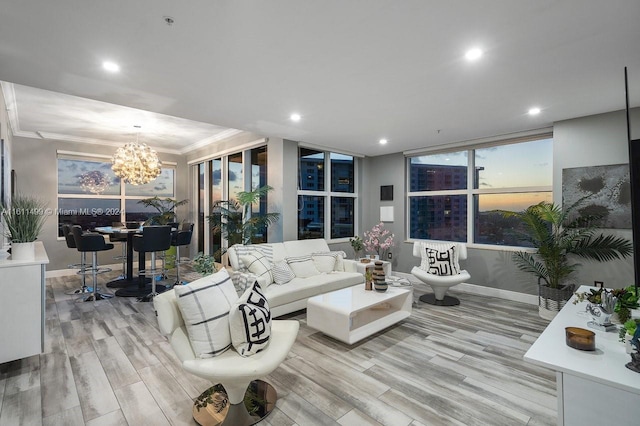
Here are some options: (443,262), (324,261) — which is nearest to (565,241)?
(443,262)

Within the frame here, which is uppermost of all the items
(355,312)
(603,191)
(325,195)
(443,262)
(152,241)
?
(325,195)

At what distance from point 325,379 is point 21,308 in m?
2.62

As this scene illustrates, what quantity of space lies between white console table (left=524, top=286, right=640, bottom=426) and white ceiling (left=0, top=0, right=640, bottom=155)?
1.95m

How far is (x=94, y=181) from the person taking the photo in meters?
6.66

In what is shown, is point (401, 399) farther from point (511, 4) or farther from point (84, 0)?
point (84, 0)

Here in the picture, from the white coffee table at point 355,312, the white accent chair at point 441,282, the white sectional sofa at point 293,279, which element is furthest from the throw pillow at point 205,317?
the white accent chair at point 441,282

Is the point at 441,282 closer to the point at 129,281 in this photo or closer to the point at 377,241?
the point at 377,241

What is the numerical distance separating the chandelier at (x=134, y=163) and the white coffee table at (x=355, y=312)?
3.80 metres

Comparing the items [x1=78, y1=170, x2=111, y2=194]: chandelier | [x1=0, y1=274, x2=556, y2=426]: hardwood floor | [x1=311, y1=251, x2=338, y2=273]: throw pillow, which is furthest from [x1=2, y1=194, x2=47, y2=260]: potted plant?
[x1=78, y1=170, x2=111, y2=194]: chandelier

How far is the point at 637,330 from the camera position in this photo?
1398 mm

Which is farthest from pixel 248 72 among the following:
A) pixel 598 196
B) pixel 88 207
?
pixel 88 207

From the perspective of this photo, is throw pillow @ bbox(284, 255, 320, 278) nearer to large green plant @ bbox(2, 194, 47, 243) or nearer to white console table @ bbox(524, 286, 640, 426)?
large green plant @ bbox(2, 194, 47, 243)

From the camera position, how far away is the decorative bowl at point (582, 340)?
1.54 m

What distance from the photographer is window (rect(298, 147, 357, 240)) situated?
5730 millimetres
